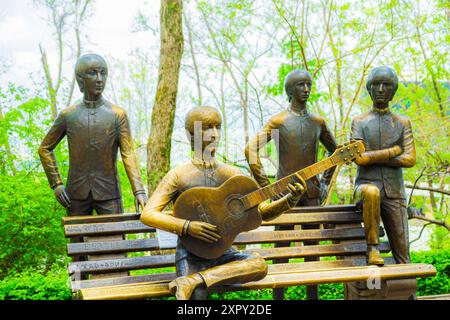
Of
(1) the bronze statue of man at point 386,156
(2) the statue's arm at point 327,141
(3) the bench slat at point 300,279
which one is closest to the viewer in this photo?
(3) the bench slat at point 300,279

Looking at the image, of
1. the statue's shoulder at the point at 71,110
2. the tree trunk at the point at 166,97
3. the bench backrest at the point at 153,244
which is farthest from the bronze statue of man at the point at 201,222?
the tree trunk at the point at 166,97

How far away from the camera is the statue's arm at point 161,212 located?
434cm

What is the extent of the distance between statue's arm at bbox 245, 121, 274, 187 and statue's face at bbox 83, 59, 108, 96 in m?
1.40

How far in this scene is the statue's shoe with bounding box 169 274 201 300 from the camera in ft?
13.7

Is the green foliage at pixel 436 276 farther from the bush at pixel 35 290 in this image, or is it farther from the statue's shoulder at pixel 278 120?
the bush at pixel 35 290

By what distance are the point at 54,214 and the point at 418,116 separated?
633 centimetres

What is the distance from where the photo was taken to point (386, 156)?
556 cm

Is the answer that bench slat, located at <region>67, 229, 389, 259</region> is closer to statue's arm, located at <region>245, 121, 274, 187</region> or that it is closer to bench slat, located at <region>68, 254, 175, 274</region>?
bench slat, located at <region>68, 254, 175, 274</region>

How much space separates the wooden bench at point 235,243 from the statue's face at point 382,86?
3.50 ft

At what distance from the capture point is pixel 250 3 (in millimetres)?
10922
